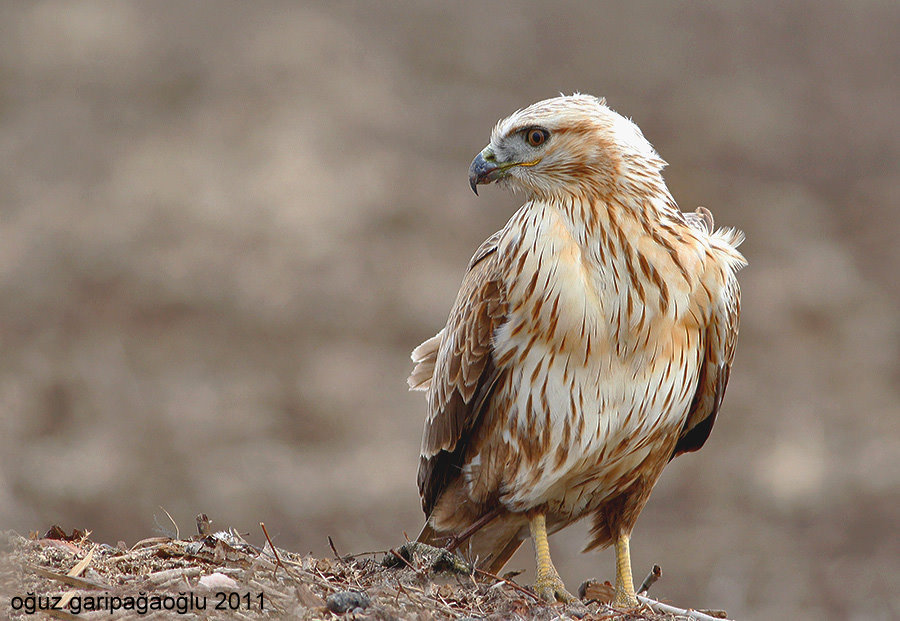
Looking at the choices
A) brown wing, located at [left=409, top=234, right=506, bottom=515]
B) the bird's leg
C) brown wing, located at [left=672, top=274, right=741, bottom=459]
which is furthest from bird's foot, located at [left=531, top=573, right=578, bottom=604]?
brown wing, located at [left=672, top=274, right=741, bottom=459]

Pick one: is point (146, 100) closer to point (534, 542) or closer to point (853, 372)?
point (853, 372)

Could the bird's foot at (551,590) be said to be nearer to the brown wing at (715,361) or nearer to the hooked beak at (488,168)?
the brown wing at (715,361)

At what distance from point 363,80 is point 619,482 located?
9.21 m

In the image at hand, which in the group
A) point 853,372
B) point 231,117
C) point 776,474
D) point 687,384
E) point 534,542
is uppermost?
point 231,117

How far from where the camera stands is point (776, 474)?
34.6ft

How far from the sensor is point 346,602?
386cm

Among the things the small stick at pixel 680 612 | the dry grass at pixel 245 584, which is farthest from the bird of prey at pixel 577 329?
the dry grass at pixel 245 584

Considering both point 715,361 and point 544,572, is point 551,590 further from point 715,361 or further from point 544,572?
point 715,361

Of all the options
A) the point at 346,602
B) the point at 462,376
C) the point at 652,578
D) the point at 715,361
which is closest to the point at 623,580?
the point at 652,578

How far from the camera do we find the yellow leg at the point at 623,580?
17.1 feet

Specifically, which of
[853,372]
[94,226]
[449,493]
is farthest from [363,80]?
[449,493]

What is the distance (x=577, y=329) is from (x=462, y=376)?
2.06ft

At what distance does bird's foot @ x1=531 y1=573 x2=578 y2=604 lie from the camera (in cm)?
494

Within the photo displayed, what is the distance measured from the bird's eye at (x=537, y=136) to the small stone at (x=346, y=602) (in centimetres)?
221
